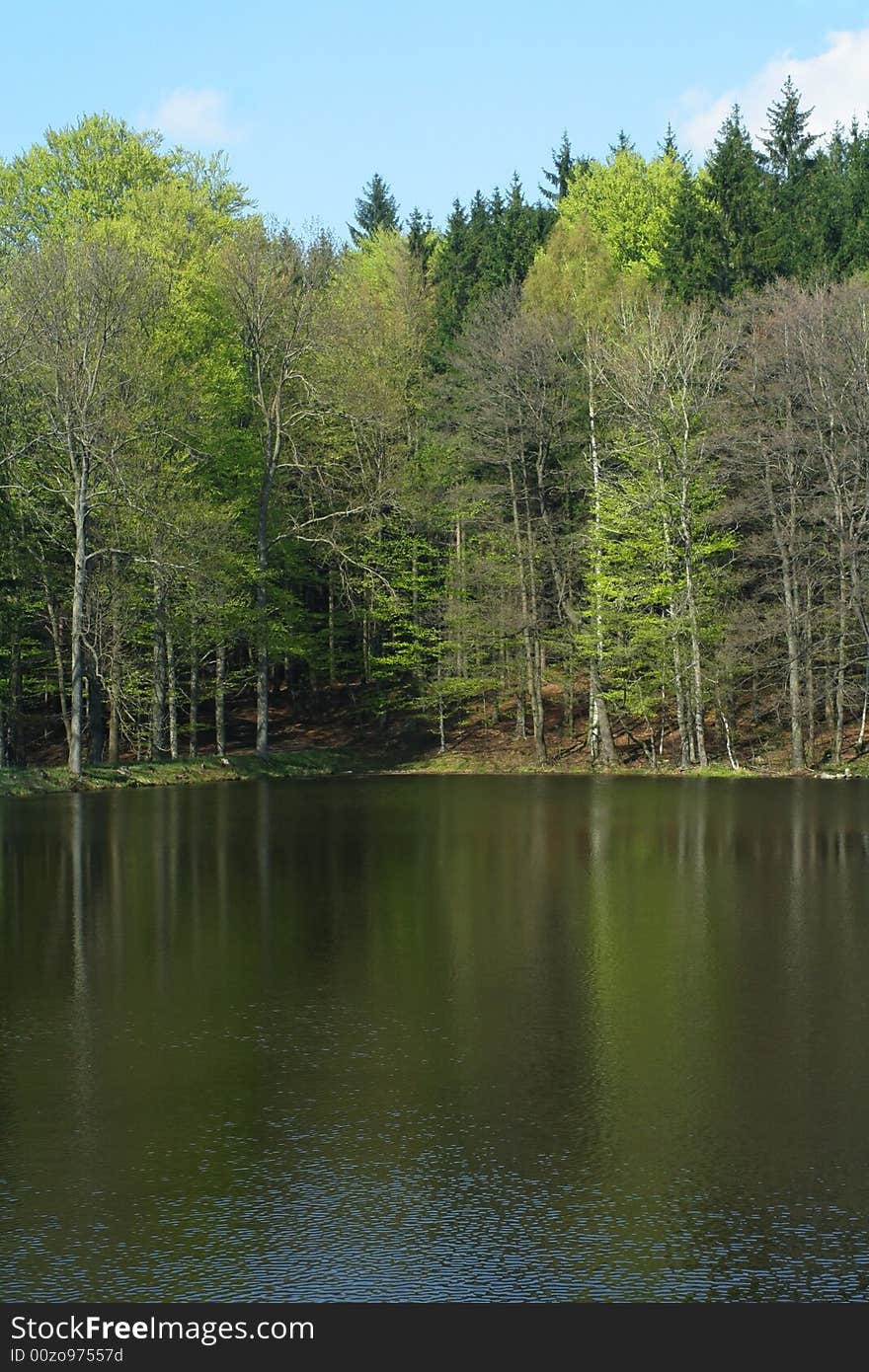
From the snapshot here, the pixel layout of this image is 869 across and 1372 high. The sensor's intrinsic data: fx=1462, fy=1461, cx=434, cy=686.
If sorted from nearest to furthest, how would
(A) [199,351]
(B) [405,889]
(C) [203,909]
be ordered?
(C) [203,909] < (B) [405,889] < (A) [199,351]

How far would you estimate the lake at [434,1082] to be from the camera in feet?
21.3

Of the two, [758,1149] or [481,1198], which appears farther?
[758,1149]

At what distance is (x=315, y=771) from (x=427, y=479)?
43.3 ft

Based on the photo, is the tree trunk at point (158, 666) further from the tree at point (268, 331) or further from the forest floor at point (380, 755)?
the tree at point (268, 331)

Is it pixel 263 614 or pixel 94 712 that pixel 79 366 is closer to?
pixel 94 712

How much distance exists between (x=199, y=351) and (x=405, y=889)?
31205mm

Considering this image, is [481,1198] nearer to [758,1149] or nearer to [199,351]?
[758,1149]

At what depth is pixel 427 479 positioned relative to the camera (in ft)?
171

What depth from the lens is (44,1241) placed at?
6648mm

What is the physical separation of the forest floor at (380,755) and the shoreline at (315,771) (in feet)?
0.12

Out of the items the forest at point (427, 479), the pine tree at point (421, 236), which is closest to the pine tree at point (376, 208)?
the pine tree at point (421, 236)
